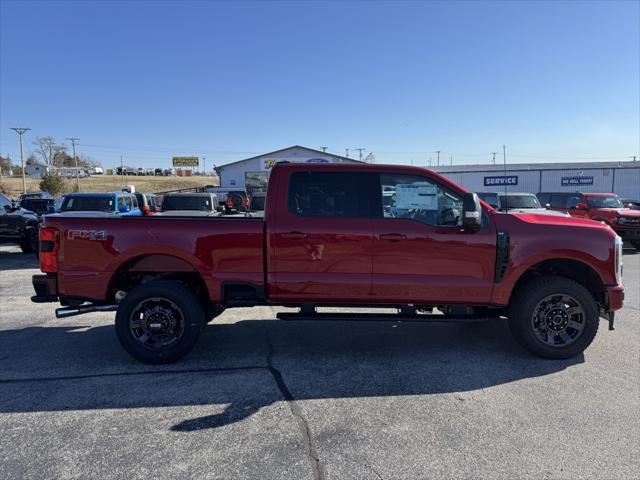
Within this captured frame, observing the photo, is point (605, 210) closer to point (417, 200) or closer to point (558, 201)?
point (558, 201)

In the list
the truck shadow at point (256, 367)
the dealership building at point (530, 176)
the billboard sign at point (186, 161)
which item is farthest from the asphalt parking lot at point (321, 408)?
the billboard sign at point (186, 161)

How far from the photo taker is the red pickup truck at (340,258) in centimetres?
441

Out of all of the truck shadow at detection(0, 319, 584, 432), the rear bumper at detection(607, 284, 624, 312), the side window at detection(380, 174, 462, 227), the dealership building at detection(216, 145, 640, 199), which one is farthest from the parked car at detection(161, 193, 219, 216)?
the dealership building at detection(216, 145, 640, 199)

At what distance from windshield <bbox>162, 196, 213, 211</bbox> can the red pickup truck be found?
836 cm

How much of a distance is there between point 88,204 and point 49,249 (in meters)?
8.60

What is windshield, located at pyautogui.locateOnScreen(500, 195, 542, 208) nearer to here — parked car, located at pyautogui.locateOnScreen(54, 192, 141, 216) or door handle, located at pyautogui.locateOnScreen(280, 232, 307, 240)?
door handle, located at pyautogui.locateOnScreen(280, 232, 307, 240)

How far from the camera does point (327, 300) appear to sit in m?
4.59

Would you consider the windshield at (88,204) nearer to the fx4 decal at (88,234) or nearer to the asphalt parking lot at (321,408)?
the asphalt parking lot at (321,408)

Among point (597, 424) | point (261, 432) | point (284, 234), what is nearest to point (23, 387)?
point (261, 432)

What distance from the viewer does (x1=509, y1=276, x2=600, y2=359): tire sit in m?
4.51

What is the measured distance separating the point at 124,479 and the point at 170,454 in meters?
0.33

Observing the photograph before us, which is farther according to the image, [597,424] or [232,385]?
[232,385]

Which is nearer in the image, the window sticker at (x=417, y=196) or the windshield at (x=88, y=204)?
the window sticker at (x=417, y=196)

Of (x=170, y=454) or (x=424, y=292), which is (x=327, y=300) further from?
(x=170, y=454)
